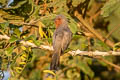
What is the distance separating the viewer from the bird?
553 centimetres

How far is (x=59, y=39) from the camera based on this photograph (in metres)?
5.85

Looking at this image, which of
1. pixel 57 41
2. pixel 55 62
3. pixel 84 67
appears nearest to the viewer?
pixel 55 62


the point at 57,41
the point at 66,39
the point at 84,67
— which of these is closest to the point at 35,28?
the point at 57,41

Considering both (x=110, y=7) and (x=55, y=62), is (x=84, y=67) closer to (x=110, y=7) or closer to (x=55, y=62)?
(x=55, y=62)

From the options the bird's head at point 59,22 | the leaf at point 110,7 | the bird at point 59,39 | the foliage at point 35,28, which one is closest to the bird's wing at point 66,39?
the bird at point 59,39

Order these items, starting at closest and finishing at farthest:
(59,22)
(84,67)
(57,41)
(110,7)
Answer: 1. (110,7)
2. (57,41)
3. (59,22)
4. (84,67)

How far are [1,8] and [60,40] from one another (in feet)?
4.01

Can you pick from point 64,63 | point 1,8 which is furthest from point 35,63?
point 1,8

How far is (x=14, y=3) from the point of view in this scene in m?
5.63

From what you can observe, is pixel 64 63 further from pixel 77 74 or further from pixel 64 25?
pixel 64 25

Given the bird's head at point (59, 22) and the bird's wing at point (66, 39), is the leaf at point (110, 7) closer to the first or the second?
the bird's wing at point (66, 39)

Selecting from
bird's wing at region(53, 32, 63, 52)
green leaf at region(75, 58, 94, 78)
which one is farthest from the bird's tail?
green leaf at region(75, 58, 94, 78)

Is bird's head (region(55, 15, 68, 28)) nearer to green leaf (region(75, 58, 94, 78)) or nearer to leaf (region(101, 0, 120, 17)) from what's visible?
green leaf (region(75, 58, 94, 78))

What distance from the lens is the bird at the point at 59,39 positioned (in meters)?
5.53
